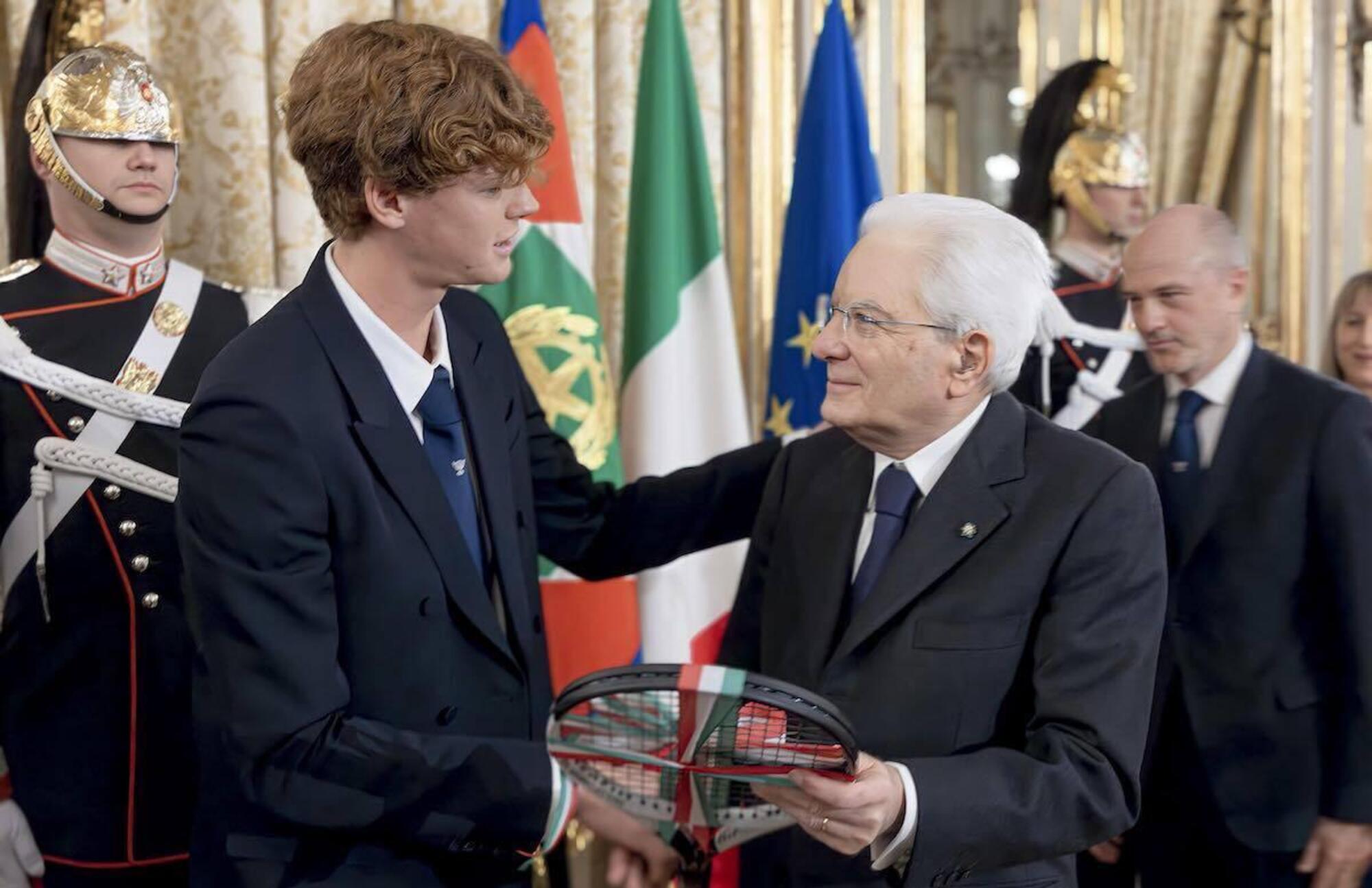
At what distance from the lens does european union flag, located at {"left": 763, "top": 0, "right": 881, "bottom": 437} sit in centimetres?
344

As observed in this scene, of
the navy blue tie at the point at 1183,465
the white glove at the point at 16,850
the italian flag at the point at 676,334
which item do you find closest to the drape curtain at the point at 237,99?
the italian flag at the point at 676,334

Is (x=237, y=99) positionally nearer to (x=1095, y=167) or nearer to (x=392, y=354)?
(x=392, y=354)

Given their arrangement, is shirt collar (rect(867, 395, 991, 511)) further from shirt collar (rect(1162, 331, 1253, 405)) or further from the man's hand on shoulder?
shirt collar (rect(1162, 331, 1253, 405))

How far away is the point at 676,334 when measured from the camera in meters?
3.31

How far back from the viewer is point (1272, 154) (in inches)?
185

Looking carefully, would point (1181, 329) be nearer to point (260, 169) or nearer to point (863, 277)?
point (863, 277)

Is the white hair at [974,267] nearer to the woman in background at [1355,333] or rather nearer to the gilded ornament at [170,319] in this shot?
the gilded ornament at [170,319]

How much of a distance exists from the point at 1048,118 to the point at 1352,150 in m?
1.18

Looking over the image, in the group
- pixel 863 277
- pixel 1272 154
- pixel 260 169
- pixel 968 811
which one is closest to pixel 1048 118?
pixel 1272 154

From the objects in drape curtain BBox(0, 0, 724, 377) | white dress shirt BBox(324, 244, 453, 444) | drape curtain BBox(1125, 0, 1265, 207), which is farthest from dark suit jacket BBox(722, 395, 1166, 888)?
drape curtain BBox(1125, 0, 1265, 207)

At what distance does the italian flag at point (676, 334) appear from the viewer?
329 cm

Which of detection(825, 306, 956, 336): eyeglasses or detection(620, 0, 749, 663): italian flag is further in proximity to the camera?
detection(620, 0, 749, 663): italian flag

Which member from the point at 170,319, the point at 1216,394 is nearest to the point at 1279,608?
the point at 1216,394

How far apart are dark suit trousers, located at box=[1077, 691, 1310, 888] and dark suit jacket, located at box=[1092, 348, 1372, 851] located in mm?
25
